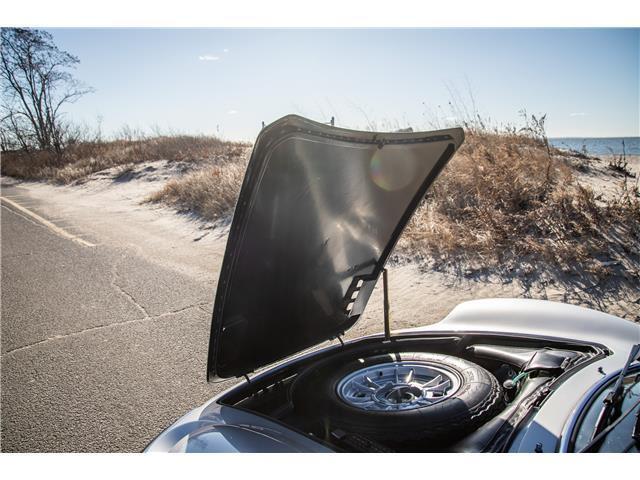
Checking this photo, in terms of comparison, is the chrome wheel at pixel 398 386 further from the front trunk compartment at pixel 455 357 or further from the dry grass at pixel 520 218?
the dry grass at pixel 520 218

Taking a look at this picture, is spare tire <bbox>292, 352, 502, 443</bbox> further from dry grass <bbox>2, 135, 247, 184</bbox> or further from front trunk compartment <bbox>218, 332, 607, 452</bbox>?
dry grass <bbox>2, 135, 247, 184</bbox>

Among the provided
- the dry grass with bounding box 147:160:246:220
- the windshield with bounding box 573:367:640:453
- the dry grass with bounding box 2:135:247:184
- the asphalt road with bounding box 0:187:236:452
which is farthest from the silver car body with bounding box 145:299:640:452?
the dry grass with bounding box 2:135:247:184

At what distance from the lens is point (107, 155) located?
22250 mm

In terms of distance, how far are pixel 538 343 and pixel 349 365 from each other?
2.98 ft

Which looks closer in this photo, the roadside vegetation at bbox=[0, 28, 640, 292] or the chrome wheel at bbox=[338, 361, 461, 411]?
the chrome wheel at bbox=[338, 361, 461, 411]

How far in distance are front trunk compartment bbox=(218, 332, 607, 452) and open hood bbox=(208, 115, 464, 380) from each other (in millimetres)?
116

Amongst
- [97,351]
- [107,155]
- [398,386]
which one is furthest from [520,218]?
[107,155]

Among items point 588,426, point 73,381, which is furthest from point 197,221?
point 588,426

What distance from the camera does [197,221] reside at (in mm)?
9820

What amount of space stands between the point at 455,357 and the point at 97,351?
10.7 ft

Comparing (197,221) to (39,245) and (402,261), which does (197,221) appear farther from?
(402,261)

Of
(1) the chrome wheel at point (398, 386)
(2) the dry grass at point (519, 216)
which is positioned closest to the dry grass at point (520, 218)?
(2) the dry grass at point (519, 216)

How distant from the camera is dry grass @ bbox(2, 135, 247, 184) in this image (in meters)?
18.6

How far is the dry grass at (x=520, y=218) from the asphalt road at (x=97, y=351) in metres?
3.34
